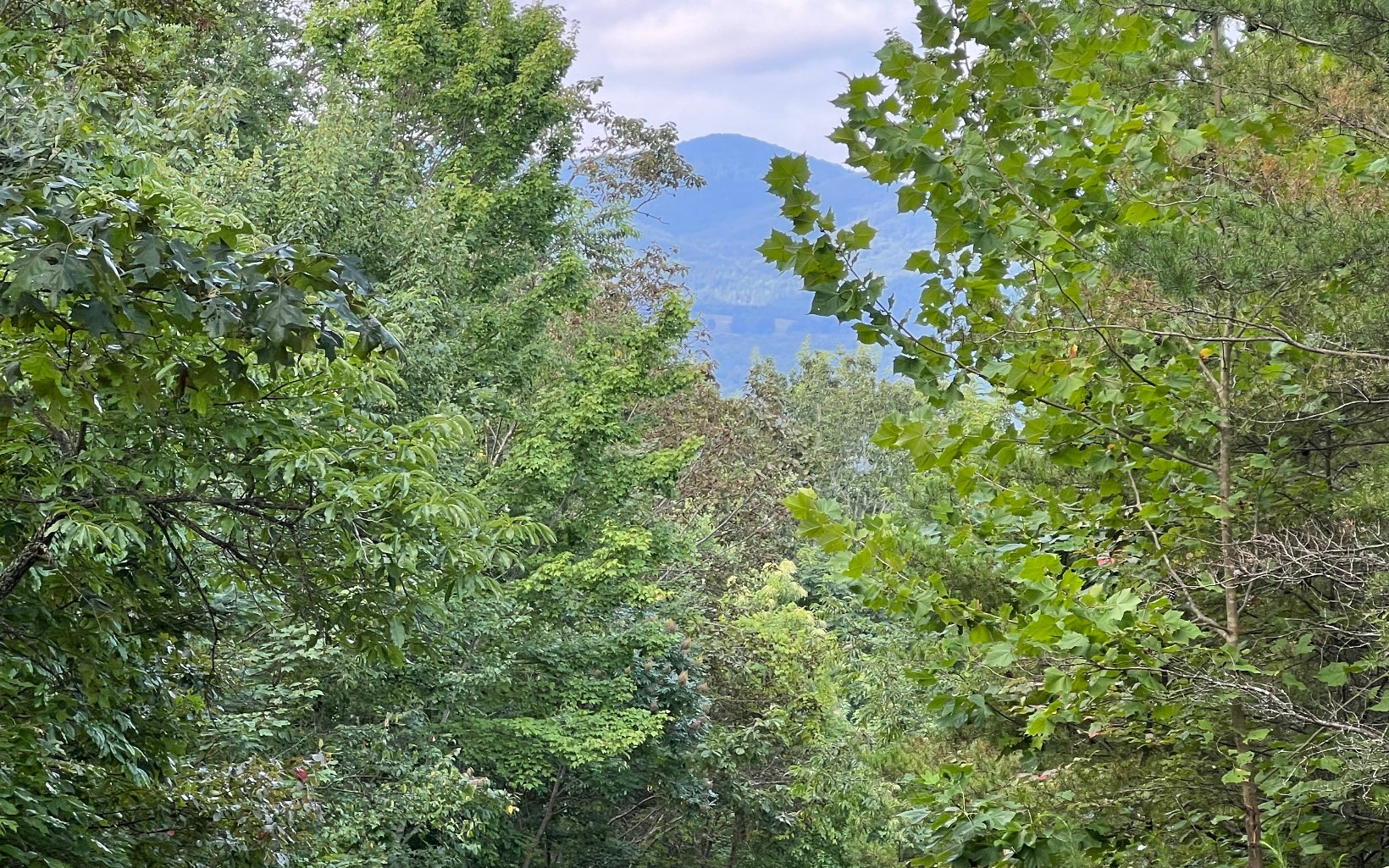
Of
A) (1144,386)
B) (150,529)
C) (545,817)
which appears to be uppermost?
(150,529)

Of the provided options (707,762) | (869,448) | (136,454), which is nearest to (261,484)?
(136,454)

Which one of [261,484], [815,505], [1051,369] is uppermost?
[261,484]

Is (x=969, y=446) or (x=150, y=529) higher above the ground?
(x=150, y=529)

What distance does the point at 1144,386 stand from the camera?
13.2 ft

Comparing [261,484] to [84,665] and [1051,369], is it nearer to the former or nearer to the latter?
[84,665]

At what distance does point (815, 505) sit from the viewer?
3537mm

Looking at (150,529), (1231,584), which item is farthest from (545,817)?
(1231,584)

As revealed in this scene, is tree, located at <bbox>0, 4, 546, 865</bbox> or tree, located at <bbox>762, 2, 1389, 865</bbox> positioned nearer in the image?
tree, located at <bbox>762, 2, 1389, 865</bbox>

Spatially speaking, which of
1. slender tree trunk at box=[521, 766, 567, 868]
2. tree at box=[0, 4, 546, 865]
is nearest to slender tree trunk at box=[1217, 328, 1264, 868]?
tree at box=[0, 4, 546, 865]

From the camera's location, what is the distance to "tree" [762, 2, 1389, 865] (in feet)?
10.9

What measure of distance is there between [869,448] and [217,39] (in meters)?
21.5

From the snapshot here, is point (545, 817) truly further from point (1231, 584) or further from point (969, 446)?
point (969, 446)

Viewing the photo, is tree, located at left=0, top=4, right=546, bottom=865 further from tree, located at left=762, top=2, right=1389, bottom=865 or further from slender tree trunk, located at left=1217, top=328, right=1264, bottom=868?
slender tree trunk, located at left=1217, top=328, right=1264, bottom=868

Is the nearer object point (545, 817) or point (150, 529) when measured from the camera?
point (150, 529)
